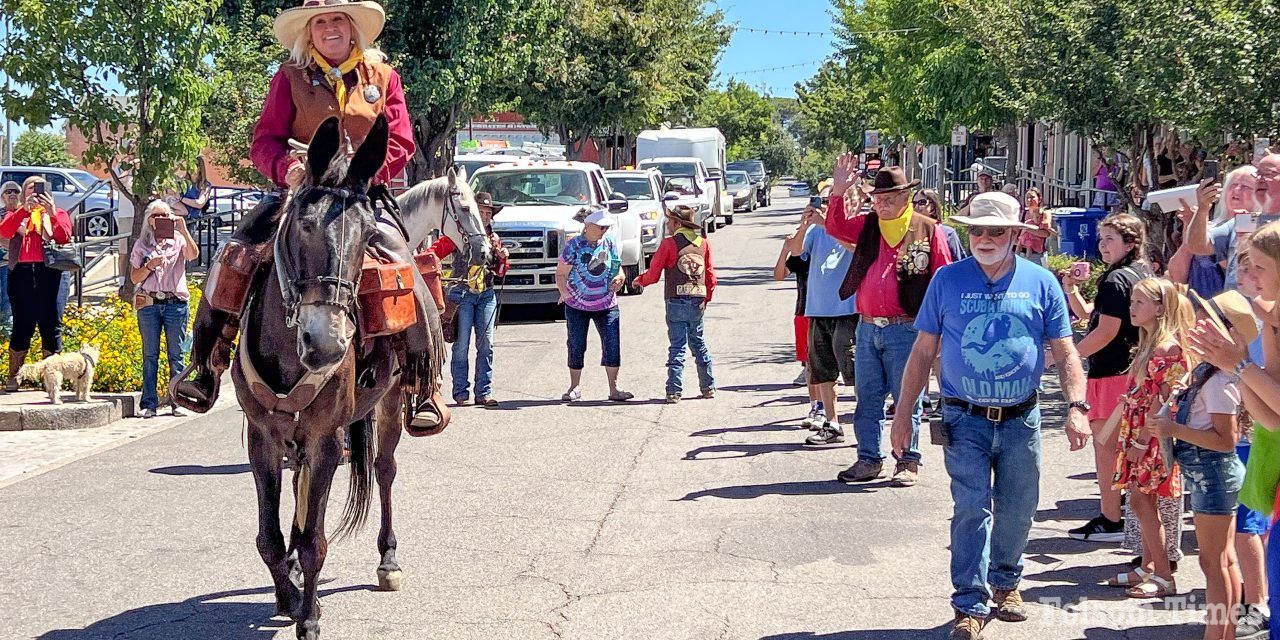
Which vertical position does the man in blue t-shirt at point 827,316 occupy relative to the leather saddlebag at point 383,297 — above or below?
below

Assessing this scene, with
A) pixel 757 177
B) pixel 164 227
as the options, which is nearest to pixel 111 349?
pixel 164 227

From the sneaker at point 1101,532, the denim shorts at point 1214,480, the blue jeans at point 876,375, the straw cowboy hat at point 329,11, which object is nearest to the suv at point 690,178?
the blue jeans at point 876,375

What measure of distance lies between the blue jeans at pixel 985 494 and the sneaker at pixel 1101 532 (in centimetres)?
194

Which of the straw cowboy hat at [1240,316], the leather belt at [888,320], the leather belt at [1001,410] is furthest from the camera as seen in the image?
the leather belt at [888,320]

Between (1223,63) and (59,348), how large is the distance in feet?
37.8

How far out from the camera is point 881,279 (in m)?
9.62

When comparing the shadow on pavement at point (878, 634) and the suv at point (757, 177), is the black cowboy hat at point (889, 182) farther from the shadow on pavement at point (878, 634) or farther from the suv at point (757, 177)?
the suv at point (757, 177)

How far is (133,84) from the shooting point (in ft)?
56.6

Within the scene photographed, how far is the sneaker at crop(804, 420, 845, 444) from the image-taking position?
11602mm

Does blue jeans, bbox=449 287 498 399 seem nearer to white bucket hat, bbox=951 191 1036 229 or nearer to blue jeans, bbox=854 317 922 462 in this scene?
blue jeans, bbox=854 317 922 462

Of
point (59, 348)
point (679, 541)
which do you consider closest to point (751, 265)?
point (59, 348)

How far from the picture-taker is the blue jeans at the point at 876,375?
9.71 m

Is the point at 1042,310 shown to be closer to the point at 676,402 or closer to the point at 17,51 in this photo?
the point at 676,402

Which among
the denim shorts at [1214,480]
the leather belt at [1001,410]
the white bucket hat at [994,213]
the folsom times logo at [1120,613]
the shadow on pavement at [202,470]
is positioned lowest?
the shadow on pavement at [202,470]
